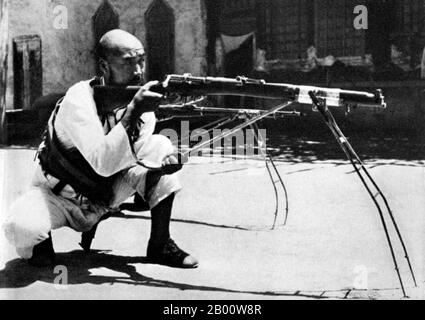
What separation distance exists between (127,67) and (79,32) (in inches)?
600

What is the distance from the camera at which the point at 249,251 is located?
3.85 metres

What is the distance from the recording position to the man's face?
10.8ft

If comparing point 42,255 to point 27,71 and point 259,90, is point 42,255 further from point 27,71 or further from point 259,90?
point 27,71

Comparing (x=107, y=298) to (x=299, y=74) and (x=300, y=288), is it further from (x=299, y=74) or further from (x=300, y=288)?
(x=299, y=74)

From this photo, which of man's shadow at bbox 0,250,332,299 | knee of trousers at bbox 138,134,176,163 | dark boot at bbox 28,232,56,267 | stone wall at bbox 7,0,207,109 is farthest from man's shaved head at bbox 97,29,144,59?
stone wall at bbox 7,0,207,109

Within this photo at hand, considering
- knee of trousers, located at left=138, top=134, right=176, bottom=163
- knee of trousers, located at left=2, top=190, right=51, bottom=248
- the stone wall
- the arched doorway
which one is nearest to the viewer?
knee of trousers, located at left=2, top=190, right=51, bottom=248

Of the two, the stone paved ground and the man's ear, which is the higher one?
the man's ear

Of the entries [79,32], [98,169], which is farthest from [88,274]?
[79,32]

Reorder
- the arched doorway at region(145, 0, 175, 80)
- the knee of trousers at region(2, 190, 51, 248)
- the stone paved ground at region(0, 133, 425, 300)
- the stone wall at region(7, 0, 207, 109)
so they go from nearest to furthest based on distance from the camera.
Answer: the stone paved ground at region(0, 133, 425, 300) < the knee of trousers at region(2, 190, 51, 248) < the stone wall at region(7, 0, 207, 109) < the arched doorway at region(145, 0, 175, 80)

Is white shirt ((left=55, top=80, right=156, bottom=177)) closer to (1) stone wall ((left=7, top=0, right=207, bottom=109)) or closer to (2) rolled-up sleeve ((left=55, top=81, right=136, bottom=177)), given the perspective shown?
(2) rolled-up sleeve ((left=55, top=81, right=136, bottom=177))

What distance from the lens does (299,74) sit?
51.0ft

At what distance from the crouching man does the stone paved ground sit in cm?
22

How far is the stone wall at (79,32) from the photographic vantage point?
16188mm

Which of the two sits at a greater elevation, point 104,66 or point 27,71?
point 27,71
